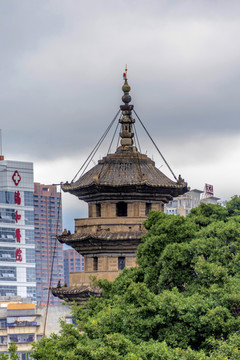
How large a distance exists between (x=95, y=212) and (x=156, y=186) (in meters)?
3.27

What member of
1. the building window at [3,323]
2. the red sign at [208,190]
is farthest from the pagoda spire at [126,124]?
the red sign at [208,190]

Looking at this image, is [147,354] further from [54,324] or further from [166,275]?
[54,324]

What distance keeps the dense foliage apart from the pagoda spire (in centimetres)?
957

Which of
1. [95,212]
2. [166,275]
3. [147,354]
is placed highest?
[95,212]

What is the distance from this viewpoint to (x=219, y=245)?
4309cm

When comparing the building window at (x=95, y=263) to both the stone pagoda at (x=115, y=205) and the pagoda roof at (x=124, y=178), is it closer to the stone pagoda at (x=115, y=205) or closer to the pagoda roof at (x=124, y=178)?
the stone pagoda at (x=115, y=205)

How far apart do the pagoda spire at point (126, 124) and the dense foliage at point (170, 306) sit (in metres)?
9.57

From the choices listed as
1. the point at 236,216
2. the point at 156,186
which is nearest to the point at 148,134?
the point at 156,186

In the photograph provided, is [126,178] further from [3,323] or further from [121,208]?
[3,323]

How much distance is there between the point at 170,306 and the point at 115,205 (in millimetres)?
→ 13505

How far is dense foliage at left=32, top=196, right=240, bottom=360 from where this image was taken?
38.7 m

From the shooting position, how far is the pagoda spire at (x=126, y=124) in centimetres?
5438

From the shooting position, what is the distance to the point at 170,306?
40375mm

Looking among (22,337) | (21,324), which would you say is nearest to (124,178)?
(21,324)
